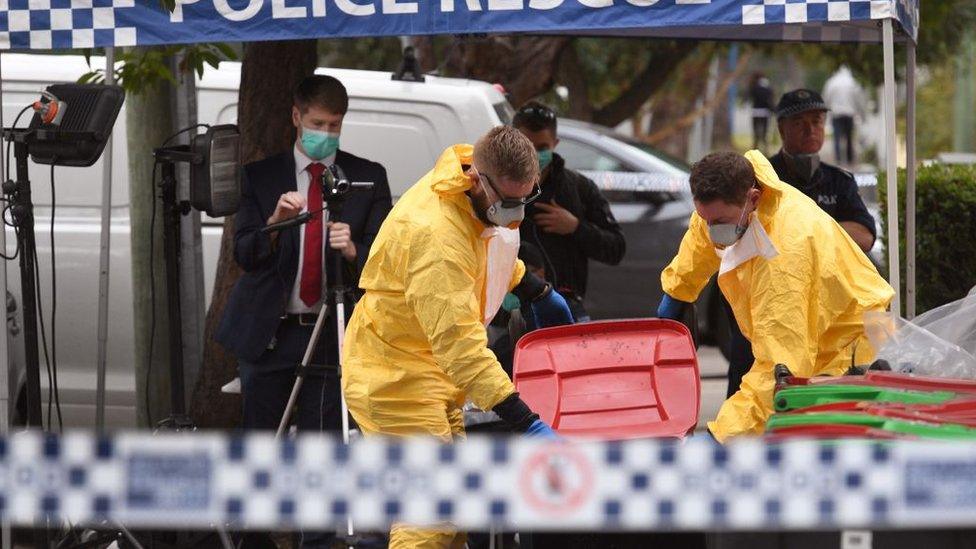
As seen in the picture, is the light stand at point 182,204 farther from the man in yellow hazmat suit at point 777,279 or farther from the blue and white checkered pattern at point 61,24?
the man in yellow hazmat suit at point 777,279

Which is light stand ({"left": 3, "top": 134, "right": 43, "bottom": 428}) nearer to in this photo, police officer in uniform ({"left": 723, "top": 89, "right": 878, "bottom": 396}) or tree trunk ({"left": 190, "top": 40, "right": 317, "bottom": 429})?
tree trunk ({"left": 190, "top": 40, "right": 317, "bottom": 429})

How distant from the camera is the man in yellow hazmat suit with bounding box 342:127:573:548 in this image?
4.88m

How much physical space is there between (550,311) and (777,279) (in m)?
1.12

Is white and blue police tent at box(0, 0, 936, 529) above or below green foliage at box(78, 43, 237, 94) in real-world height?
below

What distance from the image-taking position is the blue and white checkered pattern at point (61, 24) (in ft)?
18.8

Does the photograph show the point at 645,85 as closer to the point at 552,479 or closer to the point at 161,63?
→ the point at 161,63

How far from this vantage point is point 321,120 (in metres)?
6.34

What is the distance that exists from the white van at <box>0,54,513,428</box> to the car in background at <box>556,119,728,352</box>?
2689 millimetres


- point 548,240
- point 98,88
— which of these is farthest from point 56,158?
point 548,240

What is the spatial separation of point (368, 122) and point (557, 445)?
492 cm

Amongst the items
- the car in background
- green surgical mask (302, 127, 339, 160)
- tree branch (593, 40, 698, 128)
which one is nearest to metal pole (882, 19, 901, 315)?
green surgical mask (302, 127, 339, 160)

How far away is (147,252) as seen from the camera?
8.03 meters

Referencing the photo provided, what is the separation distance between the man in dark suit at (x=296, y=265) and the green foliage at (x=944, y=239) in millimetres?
3742

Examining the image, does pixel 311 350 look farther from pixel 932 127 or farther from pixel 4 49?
pixel 932 127
